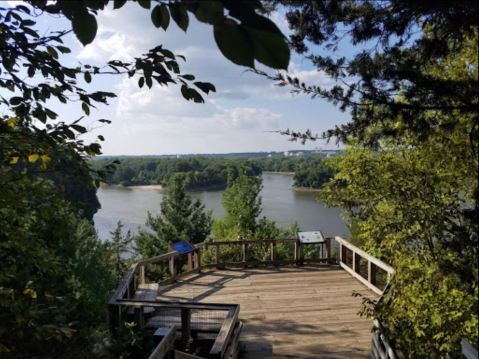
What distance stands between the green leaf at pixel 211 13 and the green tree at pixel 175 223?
1762 centimetres

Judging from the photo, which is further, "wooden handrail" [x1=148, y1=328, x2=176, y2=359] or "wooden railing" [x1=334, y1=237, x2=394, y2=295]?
"wooden railing" [x1=334, y1=237, x2=394, y2=295]

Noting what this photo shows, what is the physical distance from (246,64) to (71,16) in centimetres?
43

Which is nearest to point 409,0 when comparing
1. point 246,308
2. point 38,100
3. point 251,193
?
point 38,100

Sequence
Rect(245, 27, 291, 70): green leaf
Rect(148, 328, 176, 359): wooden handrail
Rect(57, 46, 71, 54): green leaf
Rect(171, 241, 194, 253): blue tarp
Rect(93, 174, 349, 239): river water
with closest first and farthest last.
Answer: Rect(245, 27, 291, 70): green leaf
Rect(57, 46, 71, 54): green leaf
Rect(148, 328, 176, 359): wooden handrail
Rect(171, 241, 194, 253): blue tarp
Rect(93, 174, 349, 239): river water

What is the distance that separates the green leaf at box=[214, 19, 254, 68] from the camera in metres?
0.69

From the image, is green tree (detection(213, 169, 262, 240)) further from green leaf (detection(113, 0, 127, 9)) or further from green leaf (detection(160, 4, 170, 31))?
green leaf (detection(113, 0, 127, 9))

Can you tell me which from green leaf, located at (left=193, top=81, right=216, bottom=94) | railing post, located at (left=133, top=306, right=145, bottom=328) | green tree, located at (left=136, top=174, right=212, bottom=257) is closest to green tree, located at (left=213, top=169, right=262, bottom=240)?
green tree, located at (left=136, top=174, right=212, bottom=257)

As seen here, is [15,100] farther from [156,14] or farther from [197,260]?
[197,260]

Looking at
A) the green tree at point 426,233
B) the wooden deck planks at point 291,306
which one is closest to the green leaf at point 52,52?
the green tree at point 426,233

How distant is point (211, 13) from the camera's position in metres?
0.72

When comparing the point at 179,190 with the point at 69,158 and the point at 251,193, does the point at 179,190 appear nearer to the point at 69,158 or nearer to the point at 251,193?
the point at 251,193

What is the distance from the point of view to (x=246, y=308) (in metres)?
6.49

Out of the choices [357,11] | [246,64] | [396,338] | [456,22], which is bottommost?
[396,338]

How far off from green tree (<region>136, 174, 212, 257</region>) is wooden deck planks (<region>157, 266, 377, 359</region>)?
32.8 ft
